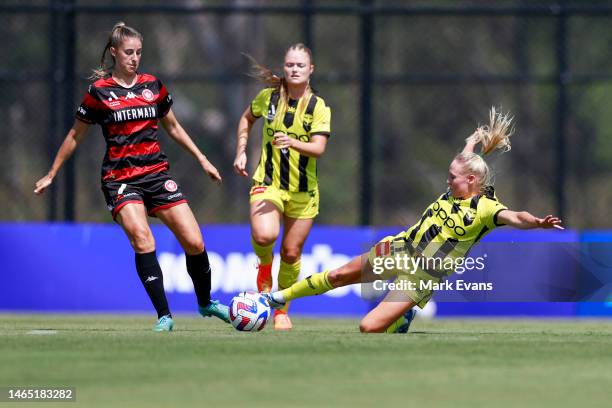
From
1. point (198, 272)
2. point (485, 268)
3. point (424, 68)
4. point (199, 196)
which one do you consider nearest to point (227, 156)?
point (199, 196)

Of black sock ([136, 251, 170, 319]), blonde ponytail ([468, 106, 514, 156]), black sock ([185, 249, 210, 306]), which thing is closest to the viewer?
black sock ([136, 251, 170, 319])

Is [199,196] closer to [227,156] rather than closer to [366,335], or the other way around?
[227,156]

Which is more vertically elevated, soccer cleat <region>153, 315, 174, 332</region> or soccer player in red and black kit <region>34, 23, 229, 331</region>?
soccer player in red and black kit <region>34, 23, 229, 331</region>

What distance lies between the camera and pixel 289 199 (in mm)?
10430

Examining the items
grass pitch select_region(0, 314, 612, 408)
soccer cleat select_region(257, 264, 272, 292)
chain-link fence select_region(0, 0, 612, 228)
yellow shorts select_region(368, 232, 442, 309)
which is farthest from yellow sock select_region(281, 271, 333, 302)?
chain-link fence select_region(0, 0, 612, 228)

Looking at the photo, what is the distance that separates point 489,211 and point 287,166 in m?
1.95

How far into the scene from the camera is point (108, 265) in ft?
45.6

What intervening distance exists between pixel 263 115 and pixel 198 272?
4.83 feet

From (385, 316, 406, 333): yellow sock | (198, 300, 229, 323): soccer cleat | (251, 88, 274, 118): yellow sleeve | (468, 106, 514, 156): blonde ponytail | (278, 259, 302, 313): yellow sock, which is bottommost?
(385, 316, 406, 333): yellow sock

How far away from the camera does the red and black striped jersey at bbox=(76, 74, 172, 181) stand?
31.2 feet

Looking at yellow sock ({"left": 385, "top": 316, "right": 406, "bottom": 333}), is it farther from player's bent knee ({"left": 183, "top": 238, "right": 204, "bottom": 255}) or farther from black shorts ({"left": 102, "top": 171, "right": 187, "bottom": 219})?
black shorts ({"left": 102, "top": 171, "right": 187, "bottom": 219})

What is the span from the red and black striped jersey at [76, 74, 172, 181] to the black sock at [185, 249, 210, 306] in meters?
0.72

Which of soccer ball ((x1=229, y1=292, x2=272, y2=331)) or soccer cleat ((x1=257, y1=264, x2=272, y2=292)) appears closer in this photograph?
soccer ball ((x1=229, y1=292, x2=272, y2=331))

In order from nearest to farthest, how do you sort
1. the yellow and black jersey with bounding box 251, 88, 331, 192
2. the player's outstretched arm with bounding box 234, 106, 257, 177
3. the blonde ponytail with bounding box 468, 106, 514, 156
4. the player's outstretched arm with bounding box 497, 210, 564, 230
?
1. the player's outstretched arm with bounding box 497, 210, 564, 230
2. the blonde ponytail with bounding box 468, 106, 514, 156
3. the player's outstretched arm with bounding box 234, 106, 257, 177
4. the yellow and black jersey with bounding box 251, 88, 331, 192
